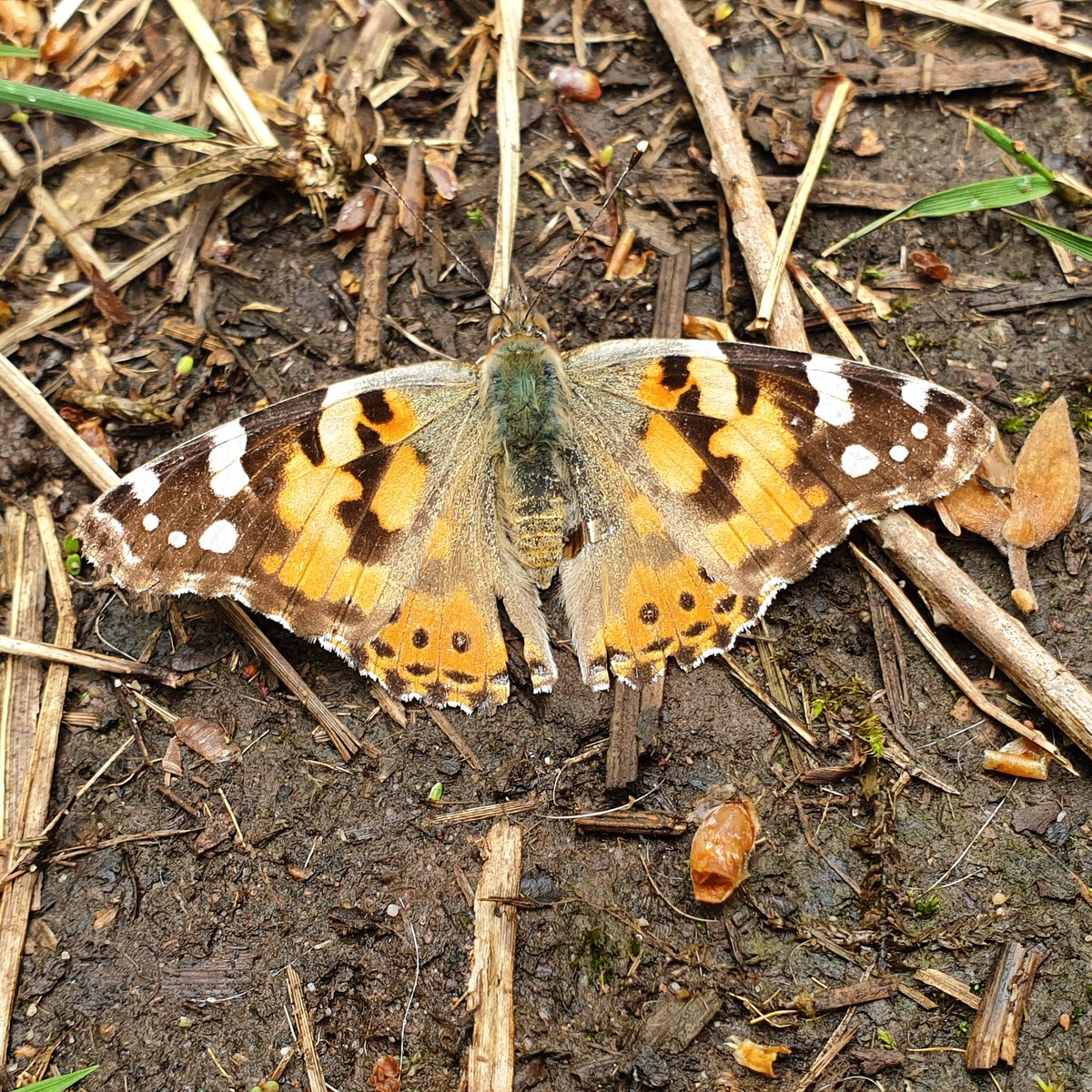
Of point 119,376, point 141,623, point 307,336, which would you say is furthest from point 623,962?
point 119,376

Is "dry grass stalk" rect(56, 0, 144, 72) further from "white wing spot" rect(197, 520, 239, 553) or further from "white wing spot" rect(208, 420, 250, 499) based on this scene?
"white wing spot" rect(197, 520, 239, 553)

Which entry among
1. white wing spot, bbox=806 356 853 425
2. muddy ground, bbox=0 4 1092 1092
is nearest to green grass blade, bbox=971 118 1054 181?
muddy ground, bbox=0 4 1092 1092

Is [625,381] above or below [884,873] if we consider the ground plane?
above

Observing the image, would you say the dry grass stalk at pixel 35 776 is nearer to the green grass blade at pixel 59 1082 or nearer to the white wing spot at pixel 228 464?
the green grass blade at pixel 59 1082

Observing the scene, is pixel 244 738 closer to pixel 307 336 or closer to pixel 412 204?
pixel 307 336

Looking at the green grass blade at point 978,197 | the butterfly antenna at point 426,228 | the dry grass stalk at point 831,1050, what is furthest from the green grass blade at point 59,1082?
the green grass blade at point 978,197

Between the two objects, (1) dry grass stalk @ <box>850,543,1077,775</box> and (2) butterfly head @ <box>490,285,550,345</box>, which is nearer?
(1) dry grass stalk @ <box>850,543,1077,775</box>
